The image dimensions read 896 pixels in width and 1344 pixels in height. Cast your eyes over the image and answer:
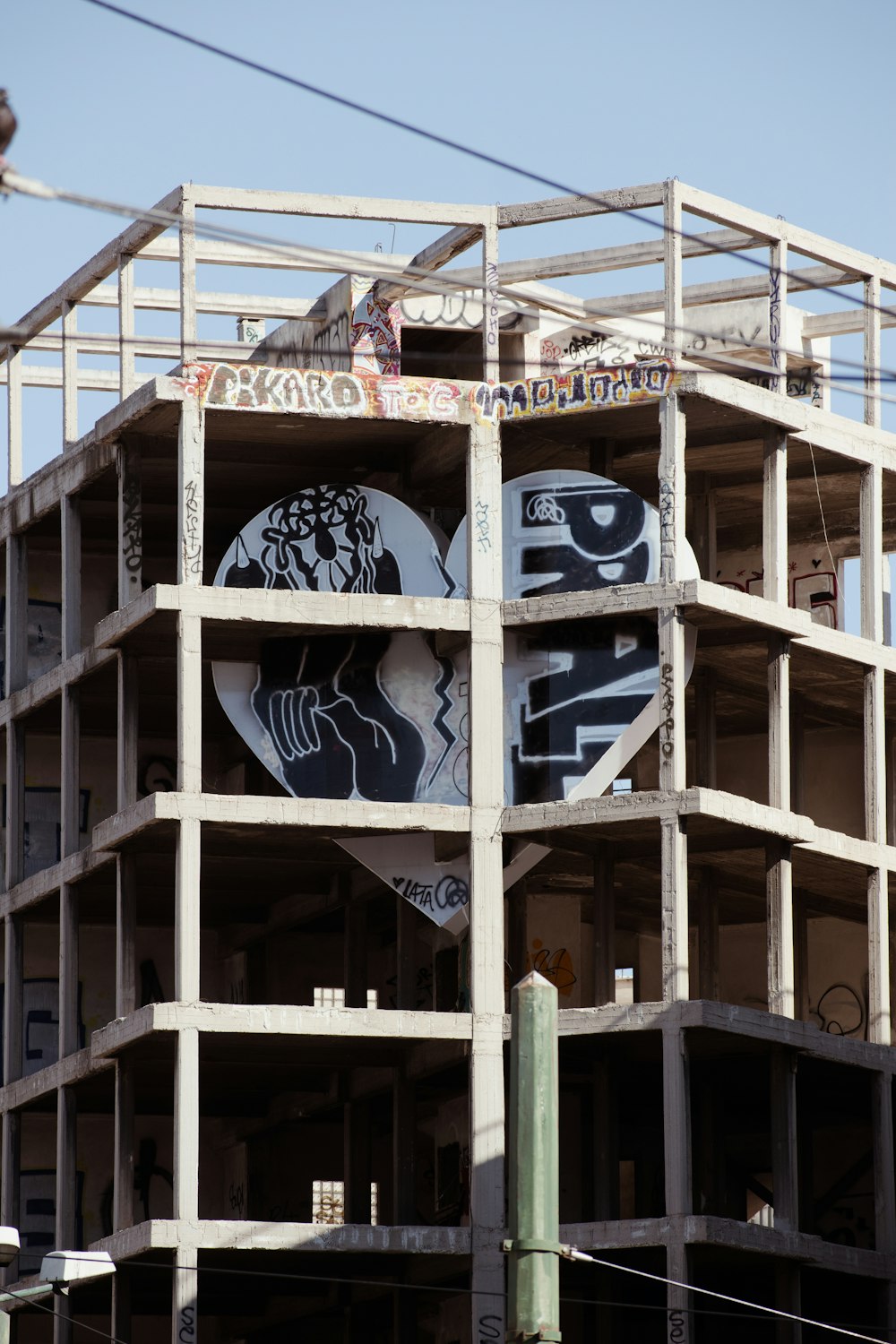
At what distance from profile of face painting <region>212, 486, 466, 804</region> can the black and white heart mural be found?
0.07 ft

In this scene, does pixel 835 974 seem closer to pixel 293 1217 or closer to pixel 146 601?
pixel 293 1217

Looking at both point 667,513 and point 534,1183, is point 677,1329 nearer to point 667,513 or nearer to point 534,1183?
point 667,513

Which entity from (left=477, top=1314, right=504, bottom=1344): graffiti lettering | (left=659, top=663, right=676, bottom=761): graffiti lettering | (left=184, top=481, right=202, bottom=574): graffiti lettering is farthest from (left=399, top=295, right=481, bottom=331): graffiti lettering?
(left=477, top=1314, right=504, bottom=1344): graffiti lettering

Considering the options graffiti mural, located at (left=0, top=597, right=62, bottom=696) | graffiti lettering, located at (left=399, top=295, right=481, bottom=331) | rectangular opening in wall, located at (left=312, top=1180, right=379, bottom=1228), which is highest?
graffiti lettering, located at (left=399, top=295, right=481, bottom=331)

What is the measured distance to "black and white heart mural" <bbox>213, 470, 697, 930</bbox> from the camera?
3894 cm

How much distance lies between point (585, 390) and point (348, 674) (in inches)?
226

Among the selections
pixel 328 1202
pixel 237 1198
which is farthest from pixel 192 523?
pixel 328 1202

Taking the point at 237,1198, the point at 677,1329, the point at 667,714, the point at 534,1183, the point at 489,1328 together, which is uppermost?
the point at 667,714

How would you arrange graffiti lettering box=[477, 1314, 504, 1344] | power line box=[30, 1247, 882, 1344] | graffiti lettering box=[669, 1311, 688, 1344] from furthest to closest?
graffiti lettering box=[477, 1314, 504, 1344] < graffiti lettering box=[669, 1311, 688, 1344] < power line box=[30, 1247, 882, 1344]

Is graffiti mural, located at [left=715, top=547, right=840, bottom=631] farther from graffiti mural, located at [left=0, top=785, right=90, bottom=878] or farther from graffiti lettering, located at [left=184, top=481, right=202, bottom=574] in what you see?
graffiti mural, located at [left=0, top=785, right=90, bottom=878]

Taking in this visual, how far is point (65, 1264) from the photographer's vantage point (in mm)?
23719

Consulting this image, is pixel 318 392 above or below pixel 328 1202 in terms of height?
above

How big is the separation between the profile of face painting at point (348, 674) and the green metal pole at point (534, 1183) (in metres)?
25.9

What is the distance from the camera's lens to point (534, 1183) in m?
13.2
